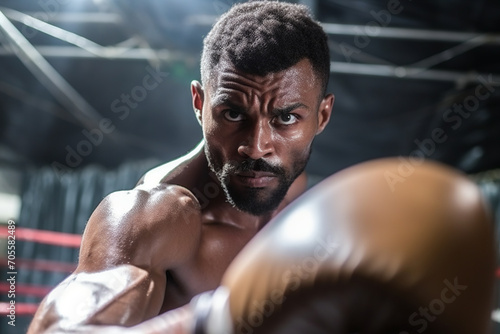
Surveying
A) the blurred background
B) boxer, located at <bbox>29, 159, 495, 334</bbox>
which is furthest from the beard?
the blurred background

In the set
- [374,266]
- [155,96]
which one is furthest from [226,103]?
[155,96]

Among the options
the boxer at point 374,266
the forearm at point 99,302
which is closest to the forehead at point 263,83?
Answer: the forearm at point 99,302

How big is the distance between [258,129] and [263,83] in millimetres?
98

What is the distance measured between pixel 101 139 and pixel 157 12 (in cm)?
161

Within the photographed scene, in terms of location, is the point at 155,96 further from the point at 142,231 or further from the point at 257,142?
the point at 142,231

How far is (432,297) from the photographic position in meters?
0.70

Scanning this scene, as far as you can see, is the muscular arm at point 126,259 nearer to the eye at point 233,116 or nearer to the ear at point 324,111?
the eye at point 233,116

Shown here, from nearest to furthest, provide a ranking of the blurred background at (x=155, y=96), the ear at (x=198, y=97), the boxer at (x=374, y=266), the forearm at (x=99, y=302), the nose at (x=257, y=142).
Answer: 1. the boxer at (x=374, y=266)
2. the forearm at (x=99, y=302)
3. the nose at (x=257, y=142)
4. the ear at (x=198, y=97)
5. the blurred background at (x=155, y=96)

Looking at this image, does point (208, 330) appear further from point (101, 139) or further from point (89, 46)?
point (101, 139)

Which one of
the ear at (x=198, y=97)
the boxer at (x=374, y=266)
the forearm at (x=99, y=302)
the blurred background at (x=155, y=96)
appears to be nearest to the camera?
the boxer at (x=374, y=266)

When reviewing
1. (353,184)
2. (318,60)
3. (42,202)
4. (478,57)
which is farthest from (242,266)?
(42,202)

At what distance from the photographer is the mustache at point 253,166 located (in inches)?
51.2

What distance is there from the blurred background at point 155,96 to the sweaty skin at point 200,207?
6.00 feet

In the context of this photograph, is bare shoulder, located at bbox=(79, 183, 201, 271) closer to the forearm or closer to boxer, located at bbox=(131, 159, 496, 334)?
the forearm
